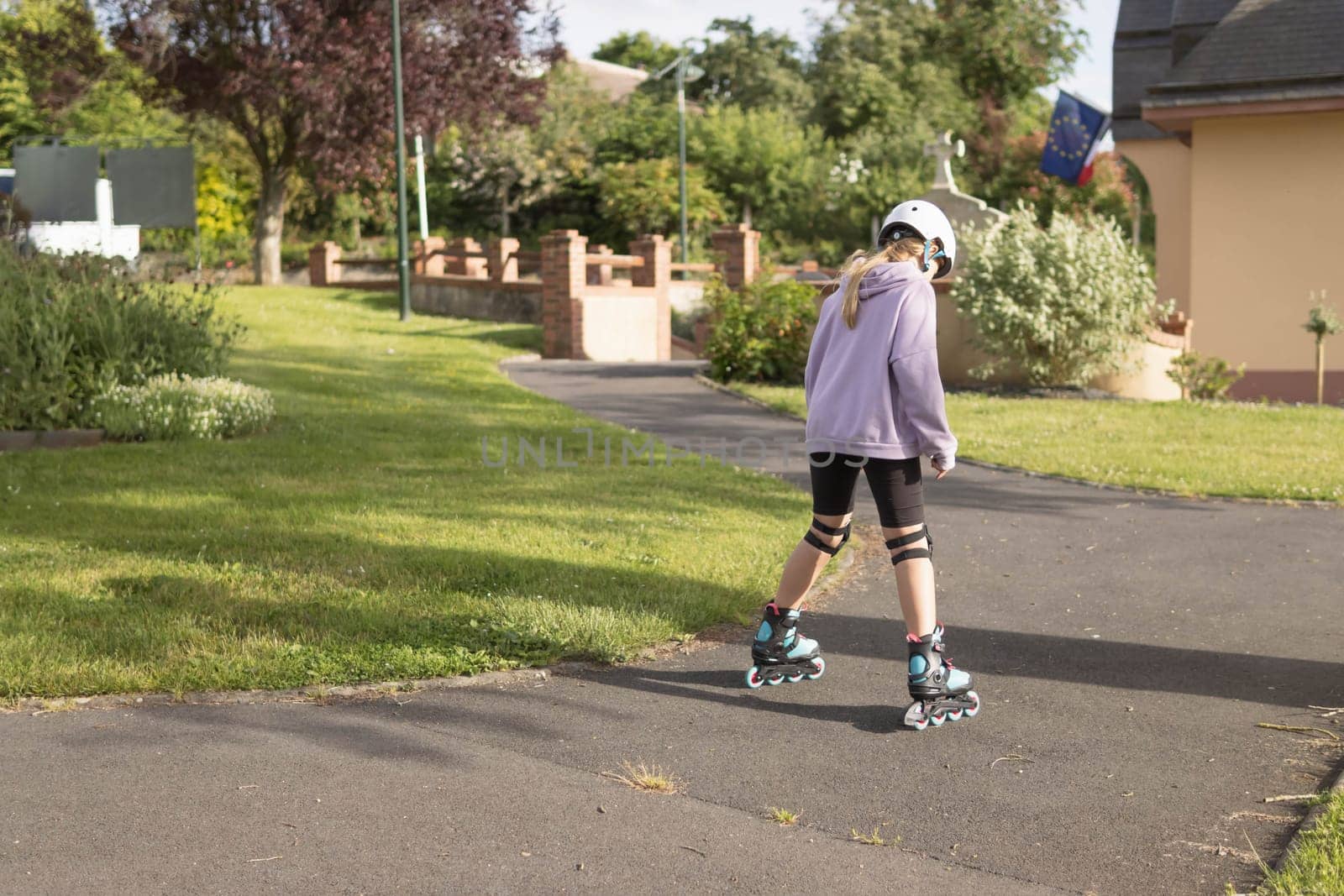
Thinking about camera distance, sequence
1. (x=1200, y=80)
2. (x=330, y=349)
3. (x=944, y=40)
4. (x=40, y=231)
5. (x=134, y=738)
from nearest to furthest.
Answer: (x=134, y=738) < (x=1200, y=80) < (x=330, y=349) < (x=40, y=231) < (x=944, y=40)

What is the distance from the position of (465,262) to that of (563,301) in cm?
713

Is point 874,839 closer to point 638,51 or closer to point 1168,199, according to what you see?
point 1168,199

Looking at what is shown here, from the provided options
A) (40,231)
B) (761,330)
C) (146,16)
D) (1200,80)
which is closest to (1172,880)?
(761,330)

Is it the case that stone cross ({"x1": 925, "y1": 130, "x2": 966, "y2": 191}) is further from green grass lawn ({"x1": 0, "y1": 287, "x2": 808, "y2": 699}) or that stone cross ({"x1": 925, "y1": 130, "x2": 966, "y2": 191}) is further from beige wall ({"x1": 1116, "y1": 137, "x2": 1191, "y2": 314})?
green grass lawn ({"x1": 0, "y1": 287, "x2": 808, "y2": 699})

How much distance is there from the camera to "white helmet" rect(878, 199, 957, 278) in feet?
16.5

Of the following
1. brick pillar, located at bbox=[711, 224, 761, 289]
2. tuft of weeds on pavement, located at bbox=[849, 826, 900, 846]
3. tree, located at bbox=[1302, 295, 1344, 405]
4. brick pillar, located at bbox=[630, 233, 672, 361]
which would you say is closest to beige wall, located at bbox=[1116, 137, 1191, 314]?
tree, located at bbox=[1302, 295, 1344, 405]

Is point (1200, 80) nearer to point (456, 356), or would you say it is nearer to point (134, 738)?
point (456, 356)

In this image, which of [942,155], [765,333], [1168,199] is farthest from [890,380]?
[1168,199]

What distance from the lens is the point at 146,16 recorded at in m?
29.7

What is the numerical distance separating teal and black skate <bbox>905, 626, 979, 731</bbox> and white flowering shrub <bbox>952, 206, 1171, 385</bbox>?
11283mm

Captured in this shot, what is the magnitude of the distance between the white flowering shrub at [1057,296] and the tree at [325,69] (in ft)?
57.8

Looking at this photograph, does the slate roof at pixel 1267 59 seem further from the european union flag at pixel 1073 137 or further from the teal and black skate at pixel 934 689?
the teal and black skate at pixel 934 689

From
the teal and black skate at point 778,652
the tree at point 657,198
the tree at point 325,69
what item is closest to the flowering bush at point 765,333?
the teal and black skate at point 778,652

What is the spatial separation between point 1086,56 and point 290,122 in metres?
39.4
